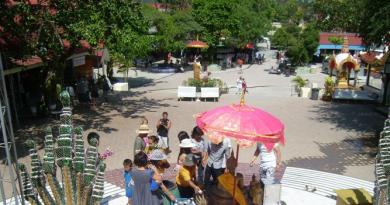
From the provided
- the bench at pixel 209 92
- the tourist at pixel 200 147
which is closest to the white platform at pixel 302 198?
the tourist at pixel 200 147

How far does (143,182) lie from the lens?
654 centimetres

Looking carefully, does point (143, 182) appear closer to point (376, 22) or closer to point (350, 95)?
→ point (376, 22)

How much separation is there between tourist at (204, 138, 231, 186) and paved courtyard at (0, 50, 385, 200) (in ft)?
9.55

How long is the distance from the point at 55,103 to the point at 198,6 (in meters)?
23.0

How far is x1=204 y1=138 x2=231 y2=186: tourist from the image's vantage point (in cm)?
805

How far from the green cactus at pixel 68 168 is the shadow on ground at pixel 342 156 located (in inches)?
293

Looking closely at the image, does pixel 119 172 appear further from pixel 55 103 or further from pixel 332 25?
A: pixel 332 25

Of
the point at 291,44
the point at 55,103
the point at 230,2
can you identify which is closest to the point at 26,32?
the point at 55,103

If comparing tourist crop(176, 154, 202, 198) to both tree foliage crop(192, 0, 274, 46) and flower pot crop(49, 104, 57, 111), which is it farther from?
tree foliage crop(192, 0, 274, 46)

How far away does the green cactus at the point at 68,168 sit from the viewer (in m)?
5.29

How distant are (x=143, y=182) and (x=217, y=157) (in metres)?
2.01

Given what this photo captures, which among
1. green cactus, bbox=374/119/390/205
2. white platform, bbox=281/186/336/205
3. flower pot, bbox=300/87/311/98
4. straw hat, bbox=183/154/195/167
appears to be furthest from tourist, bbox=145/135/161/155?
flower pot, bbox=300/87/311/98

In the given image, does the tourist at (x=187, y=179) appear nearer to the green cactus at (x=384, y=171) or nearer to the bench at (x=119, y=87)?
the green cactus at (x=384, y=171)

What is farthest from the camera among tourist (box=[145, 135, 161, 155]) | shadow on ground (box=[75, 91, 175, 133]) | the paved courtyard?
shadow on ground (box=[75, 91, 175, 133])
